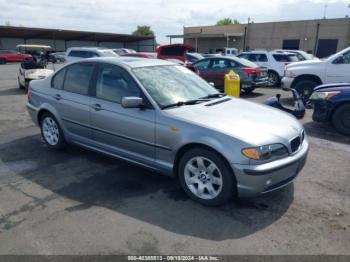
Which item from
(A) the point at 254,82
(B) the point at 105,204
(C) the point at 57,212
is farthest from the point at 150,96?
(A) the point at 254,82

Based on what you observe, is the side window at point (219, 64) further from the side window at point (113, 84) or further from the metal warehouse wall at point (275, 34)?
the metal warehouse wall at point (275, 34)

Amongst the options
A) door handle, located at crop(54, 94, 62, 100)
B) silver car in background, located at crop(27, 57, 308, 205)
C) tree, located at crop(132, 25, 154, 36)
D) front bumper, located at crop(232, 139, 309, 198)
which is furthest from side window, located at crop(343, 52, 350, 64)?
tree, located at crop(132, 25, 154, 36)

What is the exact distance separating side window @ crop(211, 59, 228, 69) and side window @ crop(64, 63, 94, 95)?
26.6 feet

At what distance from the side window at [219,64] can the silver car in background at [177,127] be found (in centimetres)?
764

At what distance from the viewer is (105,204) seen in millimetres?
3715

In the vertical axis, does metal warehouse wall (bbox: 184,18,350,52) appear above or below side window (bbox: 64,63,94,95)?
above

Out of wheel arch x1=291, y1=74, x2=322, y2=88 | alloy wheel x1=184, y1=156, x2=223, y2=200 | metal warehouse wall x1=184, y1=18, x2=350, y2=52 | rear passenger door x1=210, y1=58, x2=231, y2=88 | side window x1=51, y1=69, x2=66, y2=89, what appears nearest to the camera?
alloy wheel x1=184, y1=156, x2=223, y2=200

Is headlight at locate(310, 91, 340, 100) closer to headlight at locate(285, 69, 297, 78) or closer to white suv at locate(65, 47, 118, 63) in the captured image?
headlight at locate(285, 69, 297, 78)

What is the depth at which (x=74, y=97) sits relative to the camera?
16.0ft

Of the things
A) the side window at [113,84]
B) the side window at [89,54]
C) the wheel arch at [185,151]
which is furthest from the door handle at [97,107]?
the side window at [89,54]

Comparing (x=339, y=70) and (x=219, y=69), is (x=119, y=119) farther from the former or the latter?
(x=219, y=69)

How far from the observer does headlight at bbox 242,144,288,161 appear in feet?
10.6

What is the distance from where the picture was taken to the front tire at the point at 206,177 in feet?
11.2

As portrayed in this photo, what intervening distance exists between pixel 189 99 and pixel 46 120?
2.80m
